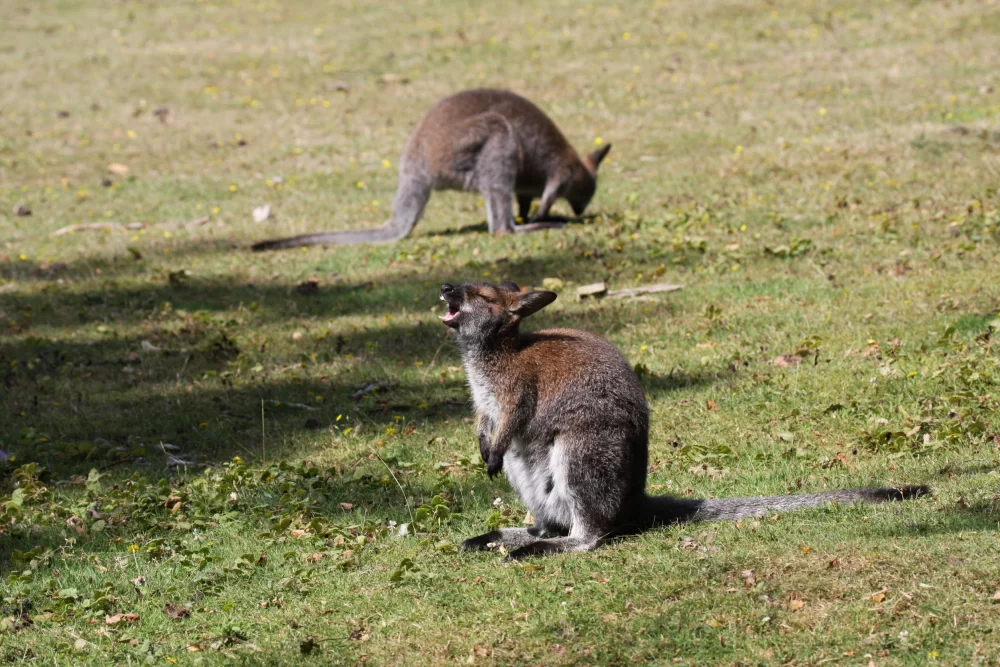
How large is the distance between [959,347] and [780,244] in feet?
10.9

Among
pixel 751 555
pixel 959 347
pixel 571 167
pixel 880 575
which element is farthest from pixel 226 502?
pixel 571 167

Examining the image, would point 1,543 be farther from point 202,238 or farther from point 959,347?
point 202,238

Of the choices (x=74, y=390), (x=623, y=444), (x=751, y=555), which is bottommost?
(x=74, y=390)

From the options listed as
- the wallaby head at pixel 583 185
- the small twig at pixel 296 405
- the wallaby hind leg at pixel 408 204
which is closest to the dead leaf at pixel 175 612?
the small twig at pixel 296 405

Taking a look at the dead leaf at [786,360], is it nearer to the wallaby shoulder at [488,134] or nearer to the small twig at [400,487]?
the small twig at [400,487]

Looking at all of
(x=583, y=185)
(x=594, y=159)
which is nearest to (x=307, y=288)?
(x=583, y=185)

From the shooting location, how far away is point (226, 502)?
6.48 m

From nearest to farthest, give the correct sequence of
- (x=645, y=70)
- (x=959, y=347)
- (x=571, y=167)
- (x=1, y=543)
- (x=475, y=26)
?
(x=1, y=543) < (x=959, y=347) < (x=571, y=167) < (x=645, y=70) < (x=475, y=26)

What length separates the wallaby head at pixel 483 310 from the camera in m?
5.64

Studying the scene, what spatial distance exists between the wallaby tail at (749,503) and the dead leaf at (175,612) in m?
2.16

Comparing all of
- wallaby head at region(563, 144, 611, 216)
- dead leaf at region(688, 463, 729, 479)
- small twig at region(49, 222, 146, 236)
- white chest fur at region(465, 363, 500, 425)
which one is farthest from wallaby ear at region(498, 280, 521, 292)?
small twig at region(49, 222, 146, 236)

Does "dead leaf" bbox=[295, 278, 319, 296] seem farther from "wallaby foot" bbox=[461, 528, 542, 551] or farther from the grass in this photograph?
"wallaby foot" bbox=[461, 528, 542, 551]

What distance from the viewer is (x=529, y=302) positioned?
5629 mm

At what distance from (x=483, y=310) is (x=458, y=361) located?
3.40m
